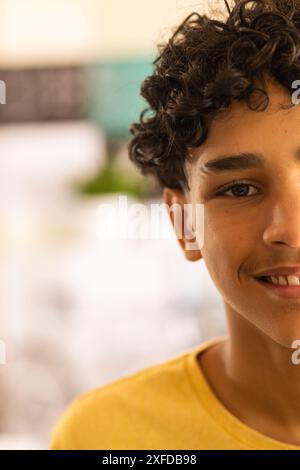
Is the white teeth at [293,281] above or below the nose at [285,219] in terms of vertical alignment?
below

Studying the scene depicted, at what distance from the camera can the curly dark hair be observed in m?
0.82

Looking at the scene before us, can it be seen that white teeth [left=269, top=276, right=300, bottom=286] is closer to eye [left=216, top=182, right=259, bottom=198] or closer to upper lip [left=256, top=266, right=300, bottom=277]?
upper lip [left=256, top=266, right=300, bottom=277]

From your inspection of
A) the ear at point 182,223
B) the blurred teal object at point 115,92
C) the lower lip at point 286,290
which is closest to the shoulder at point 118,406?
the ear at point 182,223

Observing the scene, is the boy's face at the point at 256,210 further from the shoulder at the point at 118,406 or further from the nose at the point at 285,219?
the shoulder at the point at 118,406

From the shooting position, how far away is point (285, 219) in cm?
75

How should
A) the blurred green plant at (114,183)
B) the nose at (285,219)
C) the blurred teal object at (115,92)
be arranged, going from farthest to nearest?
1. the blurred teal object at (115,92)
2. the blurred green plant at (114,183)
3. the nose at (285,219)

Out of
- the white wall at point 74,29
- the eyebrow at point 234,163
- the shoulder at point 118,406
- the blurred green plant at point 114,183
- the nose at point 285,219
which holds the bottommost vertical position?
the shoulder at point 118,406

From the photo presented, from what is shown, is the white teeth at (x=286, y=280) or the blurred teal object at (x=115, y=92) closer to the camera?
the white teeth at (x=286, y=280)

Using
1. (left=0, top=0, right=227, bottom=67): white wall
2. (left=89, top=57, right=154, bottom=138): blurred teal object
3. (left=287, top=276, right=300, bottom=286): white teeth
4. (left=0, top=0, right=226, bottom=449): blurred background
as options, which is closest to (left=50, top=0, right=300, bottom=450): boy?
(left=287, top=276, right=300, bottom=286): white teeth

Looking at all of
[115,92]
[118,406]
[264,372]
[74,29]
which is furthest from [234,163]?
[74,29]

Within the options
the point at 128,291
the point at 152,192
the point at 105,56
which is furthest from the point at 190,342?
the point at 105,56

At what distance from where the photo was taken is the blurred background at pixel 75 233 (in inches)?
93.8

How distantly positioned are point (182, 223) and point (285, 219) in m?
0.27

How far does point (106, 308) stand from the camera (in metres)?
2.42
